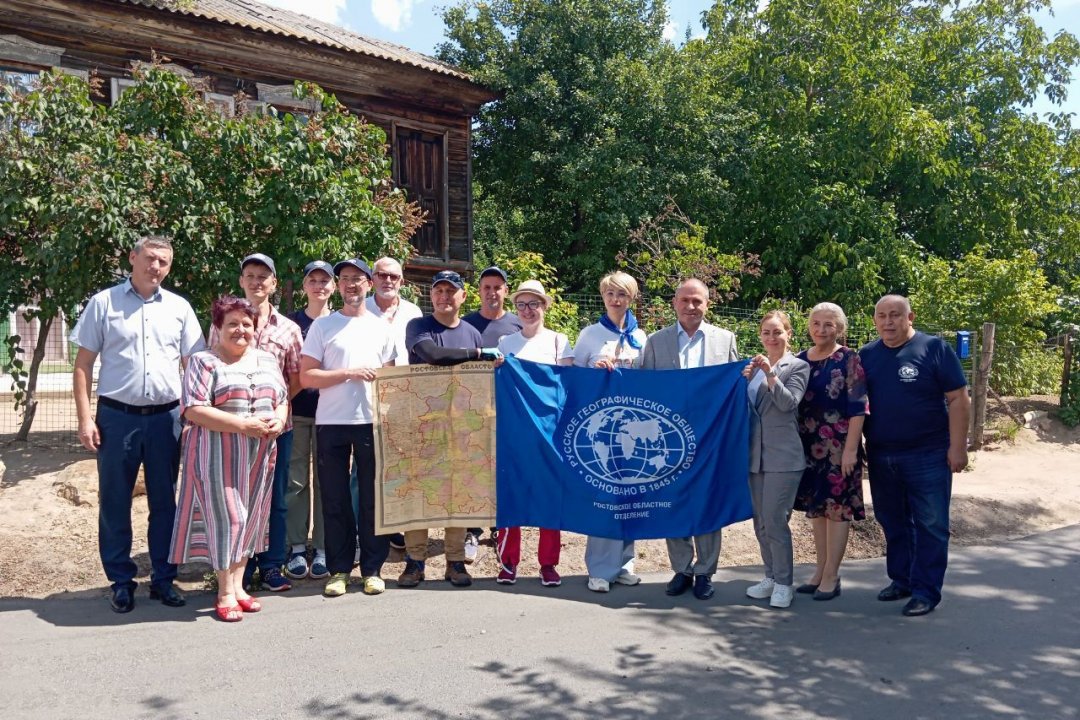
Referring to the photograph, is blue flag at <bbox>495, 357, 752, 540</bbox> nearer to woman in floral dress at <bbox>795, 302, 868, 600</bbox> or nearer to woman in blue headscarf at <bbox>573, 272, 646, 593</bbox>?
woman in blue headscarf at <bbox>573, 272, 646, 593</bbox>

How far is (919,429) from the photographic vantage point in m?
5.02

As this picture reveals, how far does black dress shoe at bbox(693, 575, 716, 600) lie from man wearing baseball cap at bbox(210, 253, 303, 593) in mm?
2487

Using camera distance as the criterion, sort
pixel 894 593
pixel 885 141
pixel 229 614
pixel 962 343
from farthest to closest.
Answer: pixel 885 141 < pixel 962 343 < pixel 894 593 < pixel 229 614

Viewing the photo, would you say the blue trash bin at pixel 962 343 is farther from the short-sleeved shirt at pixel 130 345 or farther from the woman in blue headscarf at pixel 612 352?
the short-sleeved shirt at pixel 130 345

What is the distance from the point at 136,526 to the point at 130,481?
186cm

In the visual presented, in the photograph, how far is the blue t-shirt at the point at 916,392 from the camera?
5020 millimetres

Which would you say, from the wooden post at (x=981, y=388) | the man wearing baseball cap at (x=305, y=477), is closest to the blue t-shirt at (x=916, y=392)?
the man wearing baseball cap at (x=305, y=477)

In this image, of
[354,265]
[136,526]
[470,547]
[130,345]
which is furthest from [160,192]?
[470,547]

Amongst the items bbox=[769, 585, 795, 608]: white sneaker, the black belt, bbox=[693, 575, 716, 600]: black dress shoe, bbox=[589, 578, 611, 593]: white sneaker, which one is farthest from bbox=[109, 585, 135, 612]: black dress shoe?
bbox=[769, 585, 795, 608]: white sneaker

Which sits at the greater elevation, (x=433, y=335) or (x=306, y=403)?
(x=433, y=335)

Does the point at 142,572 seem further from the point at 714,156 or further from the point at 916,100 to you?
the point at 916,100

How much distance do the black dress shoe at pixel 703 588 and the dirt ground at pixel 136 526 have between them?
2.51 ft

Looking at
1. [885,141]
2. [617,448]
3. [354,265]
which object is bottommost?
[617,448]

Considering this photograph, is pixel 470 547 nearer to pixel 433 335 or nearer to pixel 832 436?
pixel 433 335
